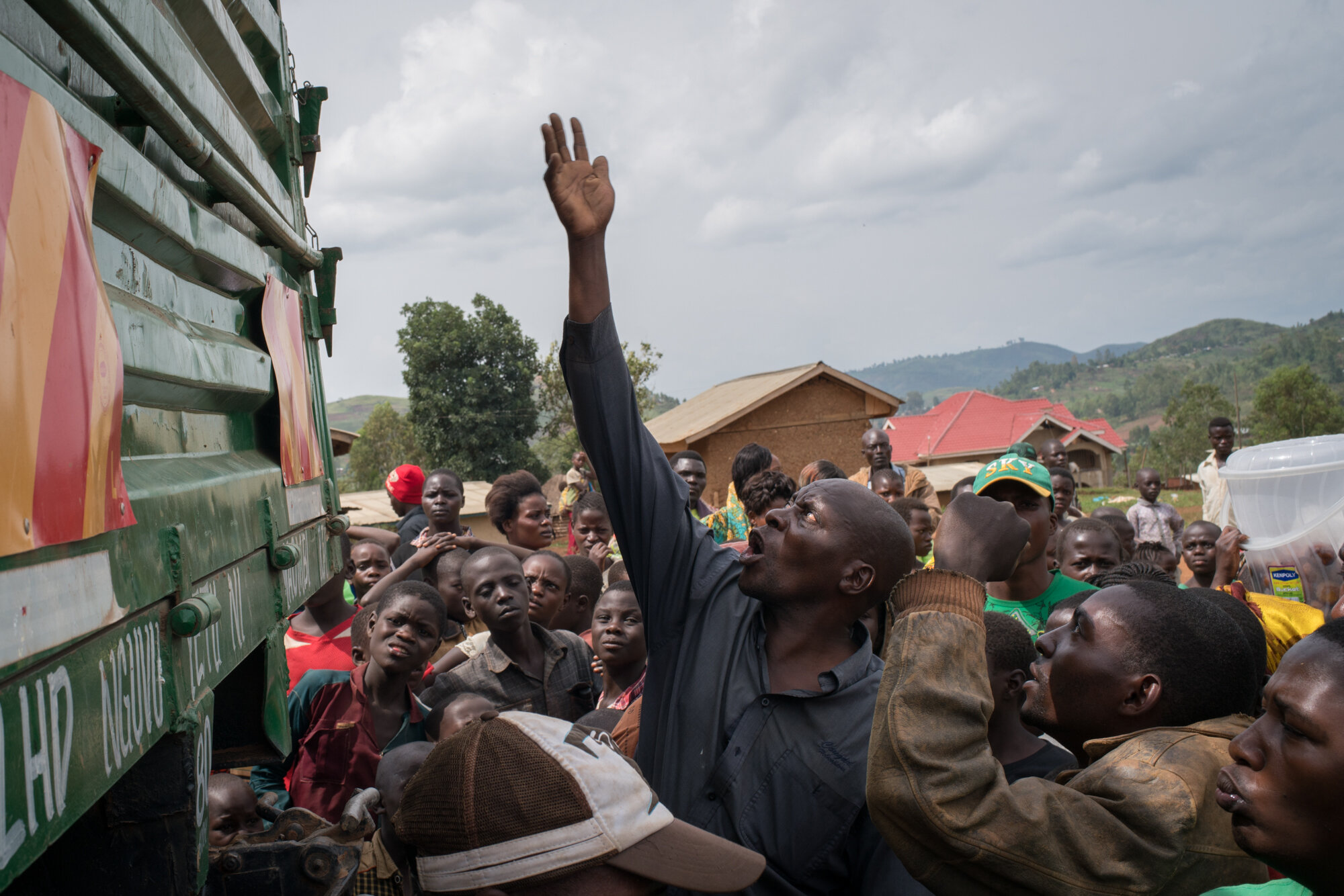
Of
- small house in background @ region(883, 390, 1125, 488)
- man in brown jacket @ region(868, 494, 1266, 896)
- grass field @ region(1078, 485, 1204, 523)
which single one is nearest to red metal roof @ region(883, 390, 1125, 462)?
small house in background @ region(883, 390, 1125, 488)

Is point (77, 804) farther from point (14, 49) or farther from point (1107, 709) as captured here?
point (1107, 709)

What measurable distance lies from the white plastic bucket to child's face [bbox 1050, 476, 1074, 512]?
5.46 ft

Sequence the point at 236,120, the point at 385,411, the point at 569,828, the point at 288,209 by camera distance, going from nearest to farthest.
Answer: the point at 569,828
the point at 236,120
the point at 288,209
the point at 385,411

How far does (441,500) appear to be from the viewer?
5.72 m

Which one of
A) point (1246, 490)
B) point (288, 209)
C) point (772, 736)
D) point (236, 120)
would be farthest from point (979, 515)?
point (1246, 490)

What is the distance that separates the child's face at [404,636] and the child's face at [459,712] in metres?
0.30

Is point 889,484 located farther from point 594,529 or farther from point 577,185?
point 577,185

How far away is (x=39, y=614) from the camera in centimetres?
96

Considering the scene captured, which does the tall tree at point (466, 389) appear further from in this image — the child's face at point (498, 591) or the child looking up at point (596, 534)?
the child's face at point (498, 591)

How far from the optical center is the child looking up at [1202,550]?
19.0 feet

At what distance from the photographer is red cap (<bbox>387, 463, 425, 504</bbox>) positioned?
6.88 metres

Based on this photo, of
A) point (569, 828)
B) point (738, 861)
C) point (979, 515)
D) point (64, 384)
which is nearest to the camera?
point (64, 384)

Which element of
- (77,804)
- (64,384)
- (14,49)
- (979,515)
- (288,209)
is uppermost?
(288,209)

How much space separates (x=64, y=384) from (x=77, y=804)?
452mm
